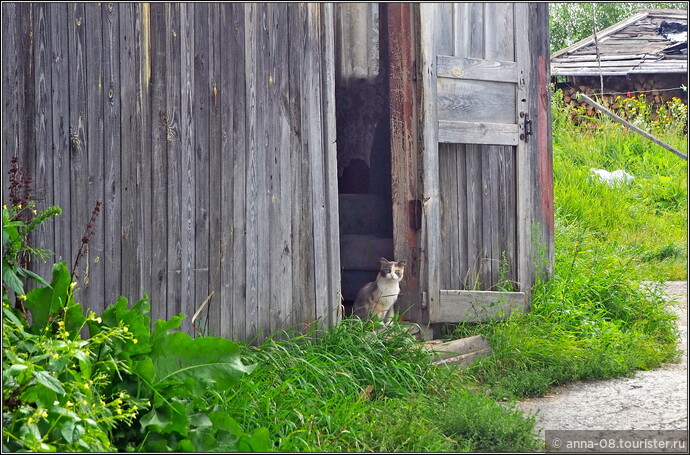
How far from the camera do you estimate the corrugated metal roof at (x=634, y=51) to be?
12844 mm

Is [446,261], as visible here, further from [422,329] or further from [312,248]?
[312,248]

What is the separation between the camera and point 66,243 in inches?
145

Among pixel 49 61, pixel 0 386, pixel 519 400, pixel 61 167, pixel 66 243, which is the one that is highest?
pixel 49 61

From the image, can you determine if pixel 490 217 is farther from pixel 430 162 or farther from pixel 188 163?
pixel 188 163

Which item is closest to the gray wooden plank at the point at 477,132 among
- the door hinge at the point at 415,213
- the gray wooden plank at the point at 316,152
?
the door hinge at the point at 415,213

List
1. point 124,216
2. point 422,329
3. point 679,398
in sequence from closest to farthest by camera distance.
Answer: point 124,216 → point 679,398 → point 422,329

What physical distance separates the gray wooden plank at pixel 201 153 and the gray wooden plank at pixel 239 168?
0.56 ft

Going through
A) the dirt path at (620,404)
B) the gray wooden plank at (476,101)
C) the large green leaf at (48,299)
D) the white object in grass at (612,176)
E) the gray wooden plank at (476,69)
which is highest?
the gray wooden plank at (476,69)

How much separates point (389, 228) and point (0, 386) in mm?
4360

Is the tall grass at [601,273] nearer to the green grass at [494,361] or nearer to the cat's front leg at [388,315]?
the green grass at [494,361]

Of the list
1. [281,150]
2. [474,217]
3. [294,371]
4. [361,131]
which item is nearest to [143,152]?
[281,150]

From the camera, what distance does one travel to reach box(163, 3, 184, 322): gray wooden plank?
163 inches

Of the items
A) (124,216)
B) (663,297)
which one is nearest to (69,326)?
(124,216)

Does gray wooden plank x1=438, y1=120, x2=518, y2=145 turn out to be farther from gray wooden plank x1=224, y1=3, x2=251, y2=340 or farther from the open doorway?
gray wooden plank x1=224, y1=3, x2=251, y2=340
